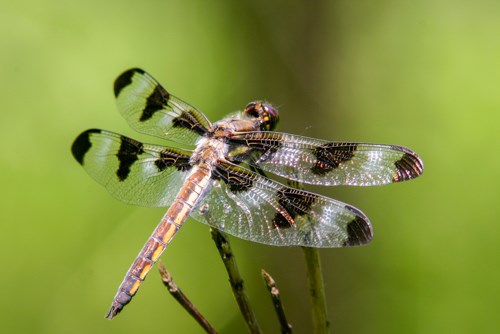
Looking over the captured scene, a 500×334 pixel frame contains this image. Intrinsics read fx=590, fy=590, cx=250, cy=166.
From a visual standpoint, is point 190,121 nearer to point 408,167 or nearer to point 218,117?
point 408,167

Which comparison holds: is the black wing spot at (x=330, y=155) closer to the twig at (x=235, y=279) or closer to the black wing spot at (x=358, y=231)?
the black wing spot at (x=358, y=231)

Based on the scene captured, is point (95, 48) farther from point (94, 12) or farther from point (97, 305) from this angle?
point (97, 305)

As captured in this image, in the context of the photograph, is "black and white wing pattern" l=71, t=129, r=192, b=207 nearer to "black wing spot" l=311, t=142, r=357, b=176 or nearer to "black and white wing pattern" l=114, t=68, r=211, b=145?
"black and white wing pattern" l=114, t=68, r=211, b=145

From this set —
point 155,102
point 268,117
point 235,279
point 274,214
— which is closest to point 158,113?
point 155,102

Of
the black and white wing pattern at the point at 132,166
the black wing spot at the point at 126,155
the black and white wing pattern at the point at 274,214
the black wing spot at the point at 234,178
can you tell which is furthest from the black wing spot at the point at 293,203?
the black wing spot at the point at 126,155

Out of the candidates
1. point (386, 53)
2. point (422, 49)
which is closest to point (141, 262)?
point (422, 49)

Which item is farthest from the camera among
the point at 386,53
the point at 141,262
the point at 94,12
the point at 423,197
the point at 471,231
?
the point at 386,53
